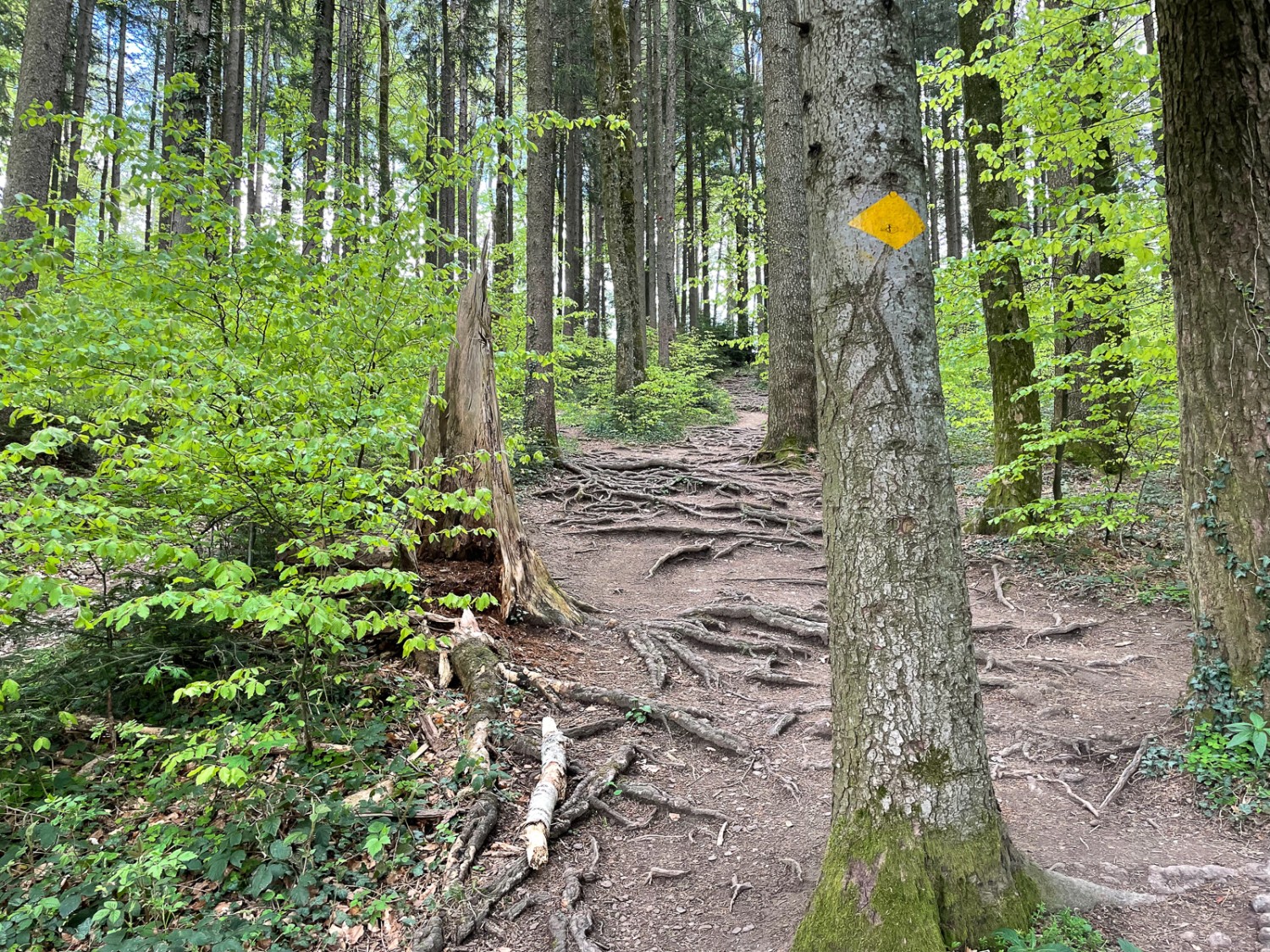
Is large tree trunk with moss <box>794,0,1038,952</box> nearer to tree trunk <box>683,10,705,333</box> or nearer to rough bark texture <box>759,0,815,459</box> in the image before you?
rough bark texture <box>759,0,815,459</box>

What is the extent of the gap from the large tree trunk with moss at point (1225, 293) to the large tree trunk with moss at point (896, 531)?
6.28 feet

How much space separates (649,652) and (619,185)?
40.3 feet

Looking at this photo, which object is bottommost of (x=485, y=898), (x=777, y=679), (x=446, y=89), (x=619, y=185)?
(x=485, y=898)

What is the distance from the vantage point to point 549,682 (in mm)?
4547

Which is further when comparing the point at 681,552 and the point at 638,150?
the point at 638,150

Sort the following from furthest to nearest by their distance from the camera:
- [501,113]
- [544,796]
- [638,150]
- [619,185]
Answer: [638,150] < [619,185] < [501,113] < [544,796]

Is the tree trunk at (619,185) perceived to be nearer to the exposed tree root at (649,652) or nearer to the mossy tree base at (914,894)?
the exposed tree root at (649,652)

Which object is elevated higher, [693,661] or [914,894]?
[693,661]

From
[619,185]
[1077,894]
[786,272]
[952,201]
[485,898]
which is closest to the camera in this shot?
[1077,894]

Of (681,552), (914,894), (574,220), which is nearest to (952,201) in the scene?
(574,220)

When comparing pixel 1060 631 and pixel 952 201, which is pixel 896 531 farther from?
pixel 952 201

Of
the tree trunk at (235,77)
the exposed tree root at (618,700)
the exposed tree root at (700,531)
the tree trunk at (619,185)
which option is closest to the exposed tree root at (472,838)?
the exposed tree root at (618,700)

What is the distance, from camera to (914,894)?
2.18 metres

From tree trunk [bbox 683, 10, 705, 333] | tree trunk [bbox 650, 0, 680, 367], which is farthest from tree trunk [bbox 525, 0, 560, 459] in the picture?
tree trunk [bbox 683, 10, 705, 333]
